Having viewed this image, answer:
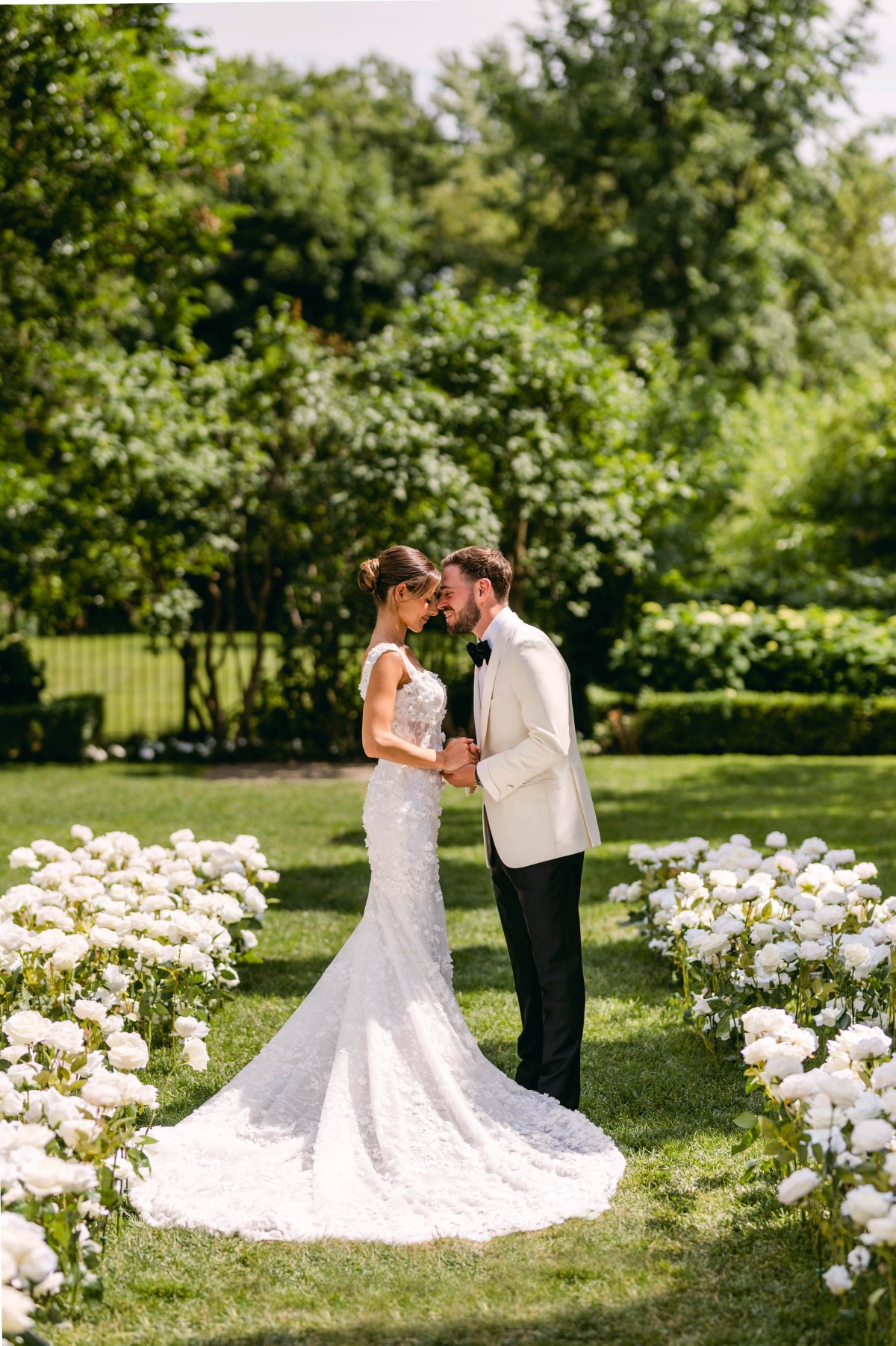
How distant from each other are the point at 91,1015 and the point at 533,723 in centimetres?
169

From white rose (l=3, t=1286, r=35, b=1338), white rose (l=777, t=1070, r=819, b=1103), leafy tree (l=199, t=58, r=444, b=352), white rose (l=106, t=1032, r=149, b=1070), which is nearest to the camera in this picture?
white rose (l=3, t=1286, r=35, b=1338)

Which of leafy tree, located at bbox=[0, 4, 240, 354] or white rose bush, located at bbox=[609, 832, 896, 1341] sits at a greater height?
leafy tree, located at bbox=[0, 4, 240, 354]

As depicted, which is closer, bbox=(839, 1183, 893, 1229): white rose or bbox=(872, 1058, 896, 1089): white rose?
bbox=(839, 1183, 893, 1229): white rose

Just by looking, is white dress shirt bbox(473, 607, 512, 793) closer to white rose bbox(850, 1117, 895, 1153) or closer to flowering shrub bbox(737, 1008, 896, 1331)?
flowering shrub bbox(737, 1008, 896, 1331)

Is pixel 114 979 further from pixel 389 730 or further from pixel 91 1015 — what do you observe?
pixel 389 730

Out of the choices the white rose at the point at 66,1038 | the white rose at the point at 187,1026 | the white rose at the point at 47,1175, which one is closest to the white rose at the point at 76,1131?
the white rose at the point at 47,1175

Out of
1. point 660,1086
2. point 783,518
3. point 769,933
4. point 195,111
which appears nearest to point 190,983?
point 660,1086

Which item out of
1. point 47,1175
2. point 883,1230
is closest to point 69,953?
point 47,1175

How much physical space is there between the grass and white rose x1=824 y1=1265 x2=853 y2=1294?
1197cm

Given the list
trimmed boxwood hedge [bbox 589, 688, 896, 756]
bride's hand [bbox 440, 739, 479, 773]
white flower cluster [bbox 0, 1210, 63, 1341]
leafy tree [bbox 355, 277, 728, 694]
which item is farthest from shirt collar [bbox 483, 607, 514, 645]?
trimmed boxwood hedge [bbox 589, 688, 896, 756]

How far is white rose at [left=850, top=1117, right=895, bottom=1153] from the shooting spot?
8.83ft

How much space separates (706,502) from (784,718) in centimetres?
708

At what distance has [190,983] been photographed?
15.8 feet

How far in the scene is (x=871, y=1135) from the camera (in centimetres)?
270
